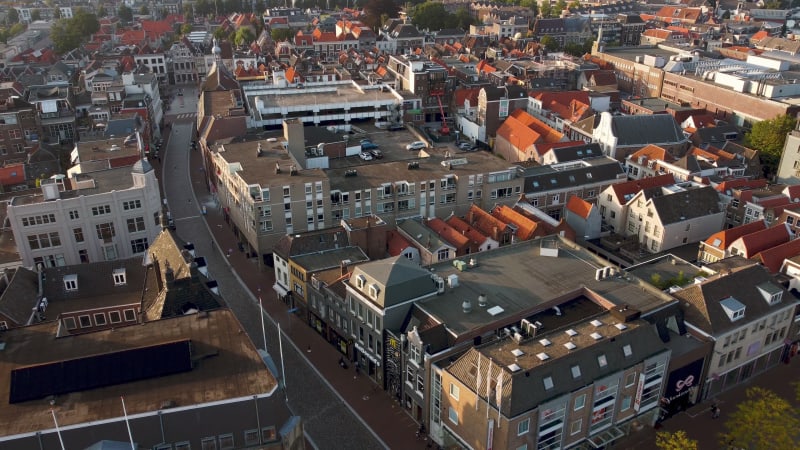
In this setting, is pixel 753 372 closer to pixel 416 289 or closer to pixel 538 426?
pixel 538 426

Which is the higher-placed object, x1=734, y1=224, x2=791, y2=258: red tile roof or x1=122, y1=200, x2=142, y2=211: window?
x1=122, y1=200, x2=142, y2=211: window

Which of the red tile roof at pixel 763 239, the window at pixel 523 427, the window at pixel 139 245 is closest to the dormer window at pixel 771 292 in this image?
the red tile roof at pixel 763 239

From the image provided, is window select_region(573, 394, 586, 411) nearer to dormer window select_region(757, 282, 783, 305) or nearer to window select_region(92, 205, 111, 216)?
dormer window select_region(757, 282, 783, 305)

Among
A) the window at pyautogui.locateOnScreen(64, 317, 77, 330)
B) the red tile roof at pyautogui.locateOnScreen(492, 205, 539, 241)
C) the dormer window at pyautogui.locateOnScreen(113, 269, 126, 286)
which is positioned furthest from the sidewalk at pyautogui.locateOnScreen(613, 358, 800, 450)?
the window at pyautogui.locateOnScreen(64, 317, 77, 330)

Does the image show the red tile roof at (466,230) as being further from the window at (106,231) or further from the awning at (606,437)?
the window at (106,231)

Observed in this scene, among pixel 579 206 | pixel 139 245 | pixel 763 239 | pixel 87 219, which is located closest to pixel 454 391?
pixel 579 206

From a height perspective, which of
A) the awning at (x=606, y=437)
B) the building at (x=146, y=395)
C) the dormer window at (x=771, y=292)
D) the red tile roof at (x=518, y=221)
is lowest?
the awning at (x=606, y=437)
